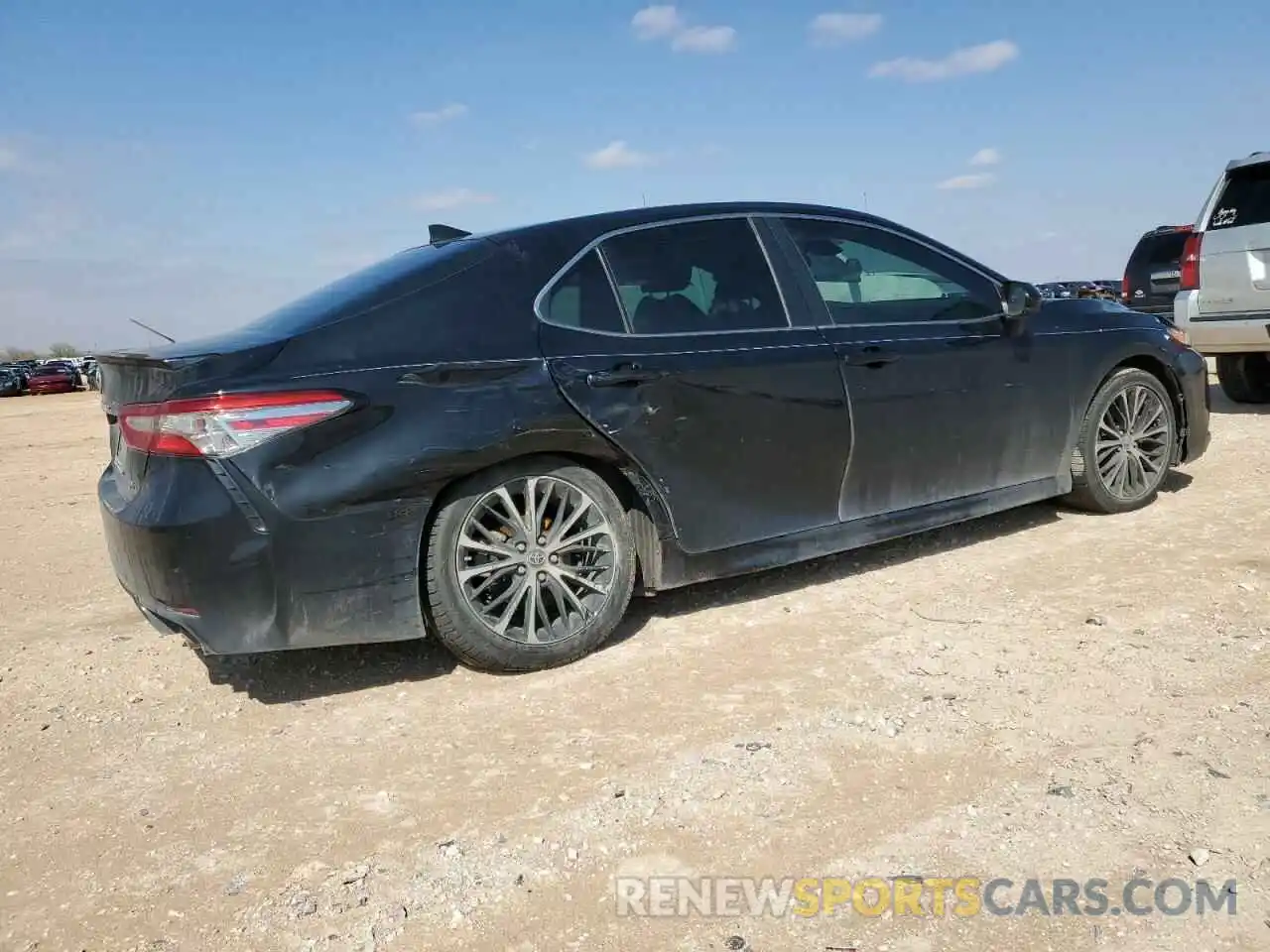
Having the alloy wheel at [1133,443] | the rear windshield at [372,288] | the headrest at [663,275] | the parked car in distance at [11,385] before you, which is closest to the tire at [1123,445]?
the alloy wheel at [1133,443]

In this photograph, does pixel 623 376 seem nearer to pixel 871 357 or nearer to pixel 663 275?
pixel 663 275

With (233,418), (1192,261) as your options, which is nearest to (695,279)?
(233,418)

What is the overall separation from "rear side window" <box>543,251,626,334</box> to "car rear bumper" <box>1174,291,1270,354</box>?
6.23m

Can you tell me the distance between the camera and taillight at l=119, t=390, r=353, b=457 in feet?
9.48

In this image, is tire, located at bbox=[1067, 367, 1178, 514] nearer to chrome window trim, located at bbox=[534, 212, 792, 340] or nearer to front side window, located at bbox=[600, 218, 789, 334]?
chrome window trim, located at bbox=[534, 212, 792, 340]

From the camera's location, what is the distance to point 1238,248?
764 cm

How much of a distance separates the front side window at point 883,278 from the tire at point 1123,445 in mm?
851

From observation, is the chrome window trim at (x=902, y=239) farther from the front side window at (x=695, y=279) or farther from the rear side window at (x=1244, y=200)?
the rear side window at (x=1244, y=200)

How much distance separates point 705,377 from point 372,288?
1202 millimetres

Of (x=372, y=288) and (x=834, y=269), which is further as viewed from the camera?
(x=834, y=269)

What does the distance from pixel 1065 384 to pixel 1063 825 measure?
111 inches

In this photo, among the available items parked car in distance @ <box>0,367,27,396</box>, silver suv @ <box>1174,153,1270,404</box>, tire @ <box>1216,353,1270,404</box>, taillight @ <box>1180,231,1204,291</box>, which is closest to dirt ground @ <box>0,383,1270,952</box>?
silver suv @ <box>1174,153,1270,404</box>

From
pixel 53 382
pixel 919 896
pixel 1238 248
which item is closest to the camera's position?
pixel 919 896

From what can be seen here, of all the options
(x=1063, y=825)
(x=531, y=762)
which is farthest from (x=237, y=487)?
(x=1063, y=825)
